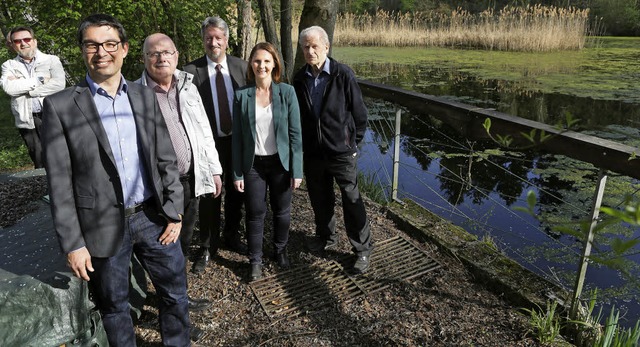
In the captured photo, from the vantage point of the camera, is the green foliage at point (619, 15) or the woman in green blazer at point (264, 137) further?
the green foliage at point (619, 15)

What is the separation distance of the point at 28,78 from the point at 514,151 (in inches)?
235

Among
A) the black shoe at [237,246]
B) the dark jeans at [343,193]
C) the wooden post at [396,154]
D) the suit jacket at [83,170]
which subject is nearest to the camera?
the suit jacket at [83,170]

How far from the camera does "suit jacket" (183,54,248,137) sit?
9.30 ft

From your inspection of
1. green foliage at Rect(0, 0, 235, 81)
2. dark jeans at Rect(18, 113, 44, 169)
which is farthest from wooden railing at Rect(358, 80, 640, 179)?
green foliage at Rect(0, 0, 235, 81)

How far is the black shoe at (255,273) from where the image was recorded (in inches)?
113

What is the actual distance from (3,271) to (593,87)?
9.14m

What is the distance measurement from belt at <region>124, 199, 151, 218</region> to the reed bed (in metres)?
12.9

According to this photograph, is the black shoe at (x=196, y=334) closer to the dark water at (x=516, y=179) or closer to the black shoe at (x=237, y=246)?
the black shoe at (x=237, y=246)

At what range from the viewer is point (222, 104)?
288 centimetres

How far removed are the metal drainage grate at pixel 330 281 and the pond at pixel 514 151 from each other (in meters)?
0.58

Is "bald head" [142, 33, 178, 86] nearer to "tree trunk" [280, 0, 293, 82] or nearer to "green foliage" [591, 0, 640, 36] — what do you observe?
"tree trunk" [280, 0, 293, 82]

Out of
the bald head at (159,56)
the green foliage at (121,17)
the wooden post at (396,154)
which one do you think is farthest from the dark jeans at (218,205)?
the green foliage at (121,17)

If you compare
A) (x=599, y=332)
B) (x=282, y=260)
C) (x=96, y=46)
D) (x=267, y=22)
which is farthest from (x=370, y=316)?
(x=267, y=22)

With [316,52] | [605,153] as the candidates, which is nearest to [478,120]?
[605,153]
